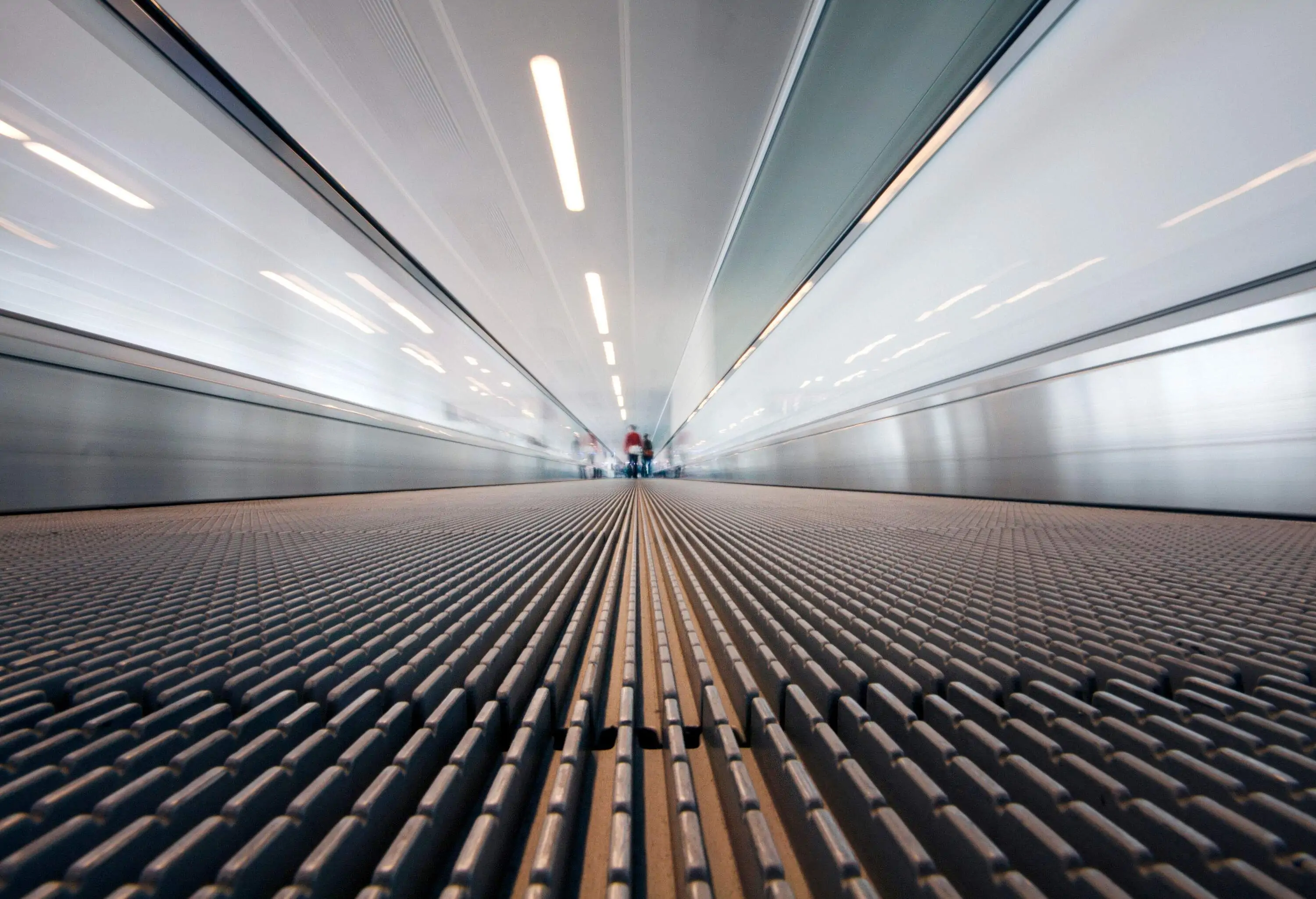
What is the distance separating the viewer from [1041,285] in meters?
3.13

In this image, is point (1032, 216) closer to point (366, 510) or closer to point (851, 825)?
A: point (851, 825)

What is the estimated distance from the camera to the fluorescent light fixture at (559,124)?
8.10 feet

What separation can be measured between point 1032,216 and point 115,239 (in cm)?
686

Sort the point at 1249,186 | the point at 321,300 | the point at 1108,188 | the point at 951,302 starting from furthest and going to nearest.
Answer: the point at 321,300, the point at 951,302, the point at 1108,188, the point at 1249,186

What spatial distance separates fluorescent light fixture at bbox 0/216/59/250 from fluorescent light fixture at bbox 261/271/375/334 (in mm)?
1210

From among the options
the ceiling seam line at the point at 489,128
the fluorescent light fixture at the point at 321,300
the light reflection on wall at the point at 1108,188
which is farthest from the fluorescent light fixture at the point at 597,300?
the fluorescent light fixture at the point at 321,300

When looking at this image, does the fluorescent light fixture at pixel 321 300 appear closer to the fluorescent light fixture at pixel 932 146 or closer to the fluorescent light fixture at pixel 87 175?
the fluorescent light fixture at pixel 87 175

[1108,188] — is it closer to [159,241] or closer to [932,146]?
[932,146]

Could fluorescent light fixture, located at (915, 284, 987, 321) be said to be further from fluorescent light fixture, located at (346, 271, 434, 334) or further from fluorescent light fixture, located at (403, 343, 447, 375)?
fluorescent light fixture, located at (403, 343, 447, 375)

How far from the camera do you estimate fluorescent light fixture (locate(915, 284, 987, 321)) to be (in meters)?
3.50

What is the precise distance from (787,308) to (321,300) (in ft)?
17.5

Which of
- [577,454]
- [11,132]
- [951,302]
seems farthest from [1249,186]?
[577,454]

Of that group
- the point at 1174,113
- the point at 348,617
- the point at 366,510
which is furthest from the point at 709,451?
the point at 348,617

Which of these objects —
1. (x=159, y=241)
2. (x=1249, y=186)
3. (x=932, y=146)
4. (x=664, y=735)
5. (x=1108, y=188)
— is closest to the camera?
(x=664, y=735)
